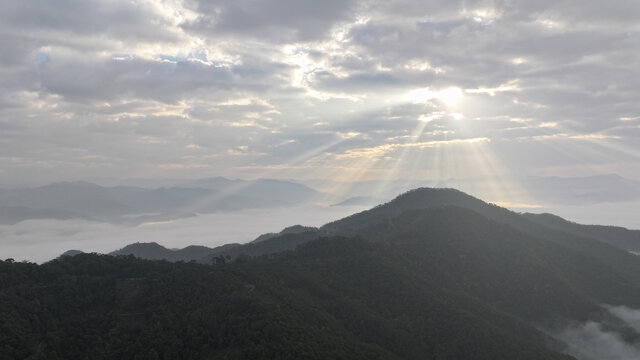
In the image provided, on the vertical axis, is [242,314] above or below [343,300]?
above

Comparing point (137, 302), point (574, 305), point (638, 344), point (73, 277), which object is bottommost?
point (638, 344)

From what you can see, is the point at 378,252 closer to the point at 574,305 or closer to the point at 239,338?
the point at 574,305

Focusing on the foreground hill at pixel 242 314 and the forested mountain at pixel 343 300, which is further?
the forested mountain at pixel 343 300

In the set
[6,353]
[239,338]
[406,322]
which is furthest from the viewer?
[406,322]

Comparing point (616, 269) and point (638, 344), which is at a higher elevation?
point (616, 269)

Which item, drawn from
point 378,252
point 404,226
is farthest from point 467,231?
point 378,252

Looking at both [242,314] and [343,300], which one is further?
[343,300]

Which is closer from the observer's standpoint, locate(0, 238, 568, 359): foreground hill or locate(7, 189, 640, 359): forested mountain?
locate(0, 238, 568, 359): foreground hill

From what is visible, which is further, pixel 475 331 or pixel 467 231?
pixel 467 231
